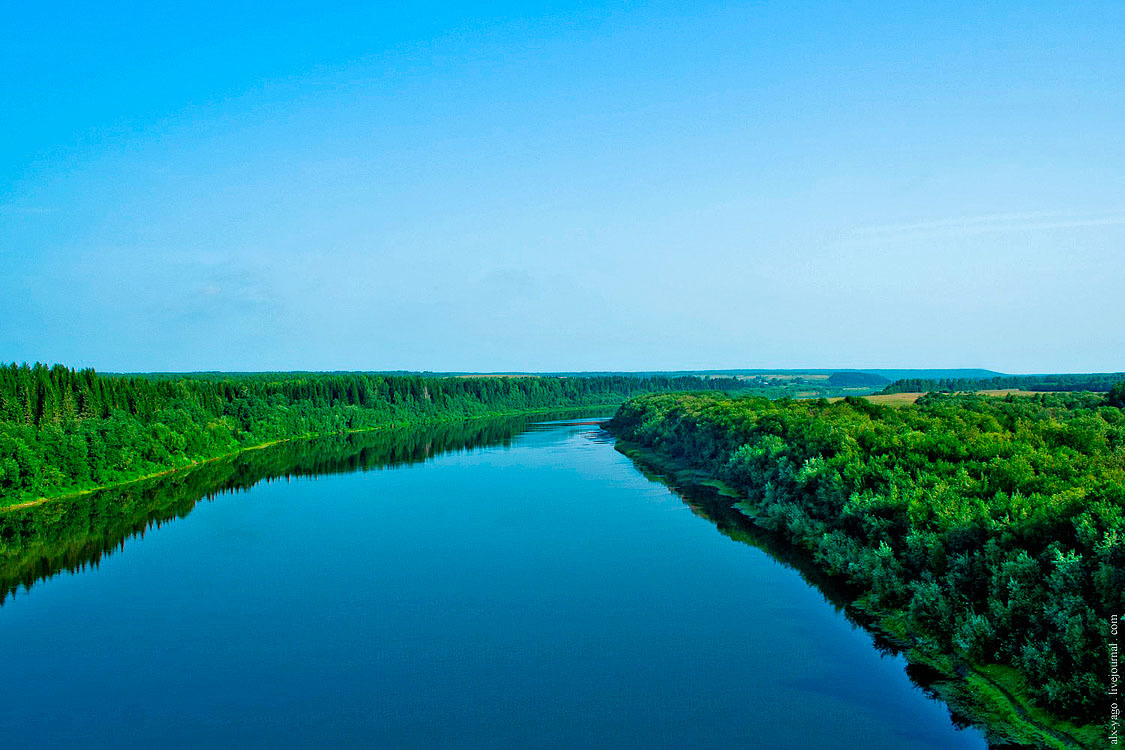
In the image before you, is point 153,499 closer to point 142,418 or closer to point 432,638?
point 142,418

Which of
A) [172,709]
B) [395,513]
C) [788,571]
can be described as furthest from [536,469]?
[172,709]

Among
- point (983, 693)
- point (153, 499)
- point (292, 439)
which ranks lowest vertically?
point (983, 693)

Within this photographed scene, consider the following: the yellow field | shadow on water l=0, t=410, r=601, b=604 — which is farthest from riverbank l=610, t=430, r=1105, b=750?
the yellow field

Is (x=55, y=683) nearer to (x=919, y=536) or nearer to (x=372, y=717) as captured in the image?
(x=372, y=717)

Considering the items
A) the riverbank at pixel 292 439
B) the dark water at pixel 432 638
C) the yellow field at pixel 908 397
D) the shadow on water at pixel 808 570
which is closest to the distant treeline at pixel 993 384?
the yellow field at pixel 908 397

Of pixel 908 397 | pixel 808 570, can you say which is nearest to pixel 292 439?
pixel 908 397

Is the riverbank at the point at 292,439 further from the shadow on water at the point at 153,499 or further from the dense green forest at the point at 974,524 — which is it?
the dense green forest at the point at 974,524
